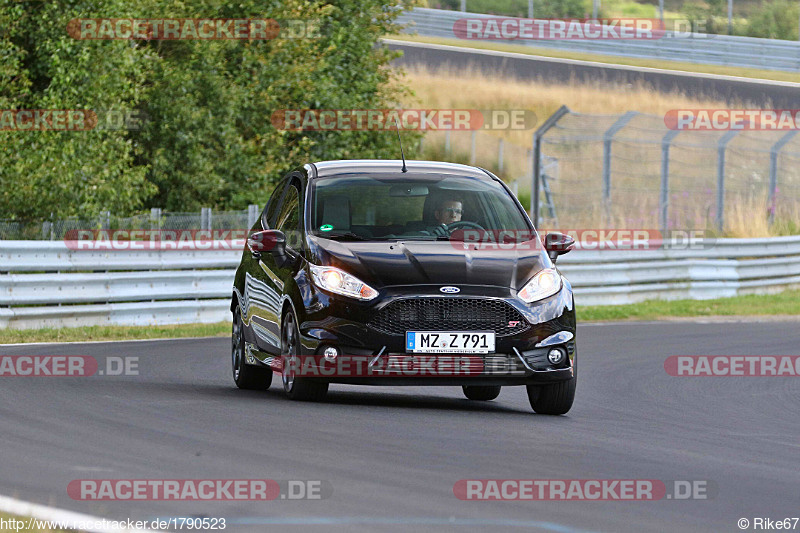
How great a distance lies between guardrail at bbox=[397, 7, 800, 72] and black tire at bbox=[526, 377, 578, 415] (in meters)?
39.7

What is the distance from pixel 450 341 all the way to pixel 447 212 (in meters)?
1.52

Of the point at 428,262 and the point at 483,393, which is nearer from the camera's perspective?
the point at 428,262

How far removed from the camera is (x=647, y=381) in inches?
522

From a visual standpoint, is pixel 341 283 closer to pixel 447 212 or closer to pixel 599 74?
pixel 447 212

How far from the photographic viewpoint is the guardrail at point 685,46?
167ft

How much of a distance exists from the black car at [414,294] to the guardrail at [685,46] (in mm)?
38741

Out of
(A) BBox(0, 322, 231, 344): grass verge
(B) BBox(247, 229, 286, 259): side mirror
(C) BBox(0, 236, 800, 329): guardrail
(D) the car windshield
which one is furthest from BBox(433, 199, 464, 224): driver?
(C) BBox(0, 236, 800, 329): guardrail

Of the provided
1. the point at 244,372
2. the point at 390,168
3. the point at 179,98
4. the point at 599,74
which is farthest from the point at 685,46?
the point at 244,372

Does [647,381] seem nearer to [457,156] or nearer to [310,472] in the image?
[310,472]

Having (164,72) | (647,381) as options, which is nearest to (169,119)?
(164,72)

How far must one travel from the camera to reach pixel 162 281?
18547 millimetres

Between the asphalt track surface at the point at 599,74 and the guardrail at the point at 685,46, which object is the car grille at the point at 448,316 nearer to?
the asphalt track surface at the point at 599,74

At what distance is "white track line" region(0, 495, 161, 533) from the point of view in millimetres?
5609

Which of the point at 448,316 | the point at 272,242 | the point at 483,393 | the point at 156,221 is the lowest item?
the point at 156,221
